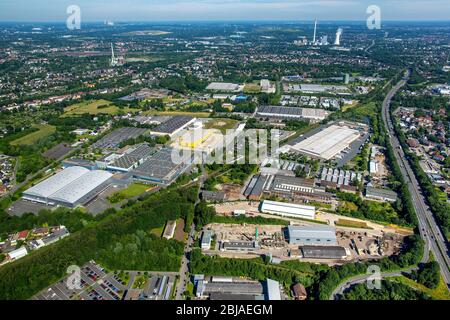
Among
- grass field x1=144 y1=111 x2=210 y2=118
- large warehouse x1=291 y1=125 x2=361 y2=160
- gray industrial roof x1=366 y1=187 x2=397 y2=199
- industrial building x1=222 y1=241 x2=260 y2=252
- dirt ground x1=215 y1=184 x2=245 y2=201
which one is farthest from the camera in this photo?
grass field x1=144 y1=111 x2=210 y2=118

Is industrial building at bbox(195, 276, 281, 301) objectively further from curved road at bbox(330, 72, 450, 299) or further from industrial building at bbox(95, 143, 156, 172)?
industrial building at bbox(95, 143, 156, 172)

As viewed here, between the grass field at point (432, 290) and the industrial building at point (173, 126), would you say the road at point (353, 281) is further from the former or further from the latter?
the industrial building at point (173, 126)

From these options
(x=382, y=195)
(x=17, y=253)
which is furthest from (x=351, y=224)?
(x=17, y=253)

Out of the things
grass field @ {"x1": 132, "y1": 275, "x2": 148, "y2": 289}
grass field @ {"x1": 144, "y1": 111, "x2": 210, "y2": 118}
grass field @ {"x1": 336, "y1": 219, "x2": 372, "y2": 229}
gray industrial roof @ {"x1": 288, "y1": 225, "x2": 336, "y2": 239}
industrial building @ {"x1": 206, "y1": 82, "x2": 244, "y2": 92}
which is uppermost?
industrial building @ {"x1": 206, "y1": 82, "x2": 244, "y2": 92}

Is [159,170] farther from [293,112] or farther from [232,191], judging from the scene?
[293,112]

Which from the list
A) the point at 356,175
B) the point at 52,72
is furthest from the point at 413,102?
the point at 52,72

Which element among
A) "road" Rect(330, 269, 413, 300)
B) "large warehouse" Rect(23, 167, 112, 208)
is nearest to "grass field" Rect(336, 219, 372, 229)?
"road" Rect(330, 269, 413, 300)

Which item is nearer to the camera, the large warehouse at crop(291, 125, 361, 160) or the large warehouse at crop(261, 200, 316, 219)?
the large warehouse at crop(261, 200, 316, 219)

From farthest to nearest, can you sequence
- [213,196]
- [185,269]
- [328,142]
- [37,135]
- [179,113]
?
1. [179,113]
2. [37,135]
3. [328,142]
4. [213,196]
5. [185,269]
